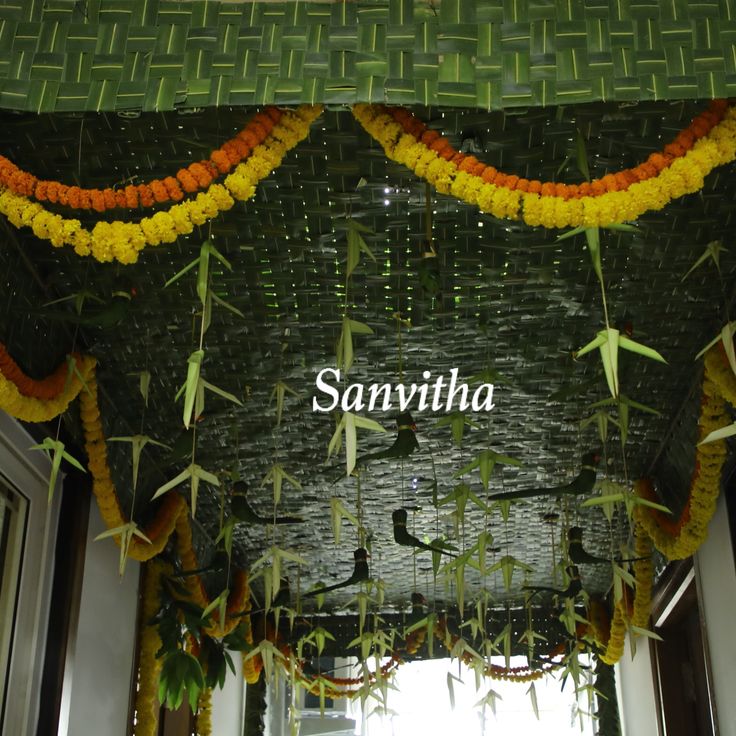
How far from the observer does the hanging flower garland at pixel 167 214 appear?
8.06 feet

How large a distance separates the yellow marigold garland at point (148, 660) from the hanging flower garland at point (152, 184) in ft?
8.90

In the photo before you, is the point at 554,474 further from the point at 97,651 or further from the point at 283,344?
the point at 97,651

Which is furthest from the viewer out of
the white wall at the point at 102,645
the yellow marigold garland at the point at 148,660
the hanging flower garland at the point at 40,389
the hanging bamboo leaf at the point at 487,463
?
the yellow marigold garland at the point at 148,660

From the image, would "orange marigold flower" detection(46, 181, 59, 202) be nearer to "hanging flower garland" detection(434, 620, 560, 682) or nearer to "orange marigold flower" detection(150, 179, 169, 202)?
"orange marigold flower" detection(150, 179, 169, 202)

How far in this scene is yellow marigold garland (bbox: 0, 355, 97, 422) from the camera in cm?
298

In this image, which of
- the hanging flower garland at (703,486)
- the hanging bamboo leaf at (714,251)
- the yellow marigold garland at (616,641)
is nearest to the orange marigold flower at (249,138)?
the hanging bamboo leaf at (714,251)

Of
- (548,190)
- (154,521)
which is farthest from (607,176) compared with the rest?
(154,521)

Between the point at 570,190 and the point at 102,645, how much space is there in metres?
2.95

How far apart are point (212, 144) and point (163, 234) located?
0.50 m

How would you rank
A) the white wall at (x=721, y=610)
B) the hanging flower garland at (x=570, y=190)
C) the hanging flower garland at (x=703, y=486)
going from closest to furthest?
the hanging flower garland at (x=570, y=190), the hanging flower garland at (x=703, y=486), the white wall at (x=721, y=610)

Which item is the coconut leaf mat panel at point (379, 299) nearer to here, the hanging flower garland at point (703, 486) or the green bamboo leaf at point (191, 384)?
the hanging flower garland at point (703, 486)

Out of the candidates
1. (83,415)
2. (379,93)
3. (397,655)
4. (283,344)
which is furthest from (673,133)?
(397,655)

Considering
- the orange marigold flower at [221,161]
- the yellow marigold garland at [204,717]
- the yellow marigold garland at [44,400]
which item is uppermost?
the orange marigold flower at [221,161]

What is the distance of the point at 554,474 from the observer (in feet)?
16.3
